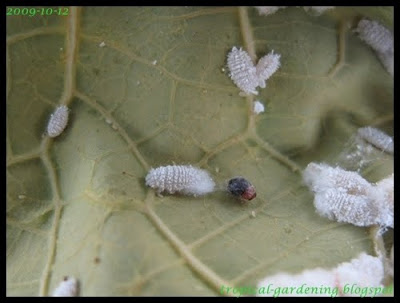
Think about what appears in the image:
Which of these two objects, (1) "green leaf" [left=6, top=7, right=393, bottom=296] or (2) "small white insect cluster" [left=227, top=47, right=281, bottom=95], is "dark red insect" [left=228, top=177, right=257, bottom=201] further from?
(2) "small white insect cluster" [left=227, top=47, right=281, bottom=95]

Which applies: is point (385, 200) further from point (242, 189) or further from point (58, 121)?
point (58, 121)

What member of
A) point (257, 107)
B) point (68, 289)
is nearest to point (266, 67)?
point (257, 107)

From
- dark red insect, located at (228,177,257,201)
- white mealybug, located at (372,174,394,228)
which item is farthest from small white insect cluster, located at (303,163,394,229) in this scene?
dark red insect, located at (228,177,257,201)

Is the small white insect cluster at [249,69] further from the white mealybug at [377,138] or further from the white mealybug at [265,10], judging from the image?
the white mealybug at [377,138]

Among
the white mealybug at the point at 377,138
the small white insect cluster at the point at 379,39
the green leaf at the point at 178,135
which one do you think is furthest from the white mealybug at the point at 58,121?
the small white insect cluster at the point at 379,39

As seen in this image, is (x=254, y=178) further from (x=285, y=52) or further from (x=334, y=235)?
(x=285, y=52)

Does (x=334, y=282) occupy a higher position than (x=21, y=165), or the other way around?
(x=21, y=165)

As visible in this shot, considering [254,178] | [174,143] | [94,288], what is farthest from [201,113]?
[94,288]
